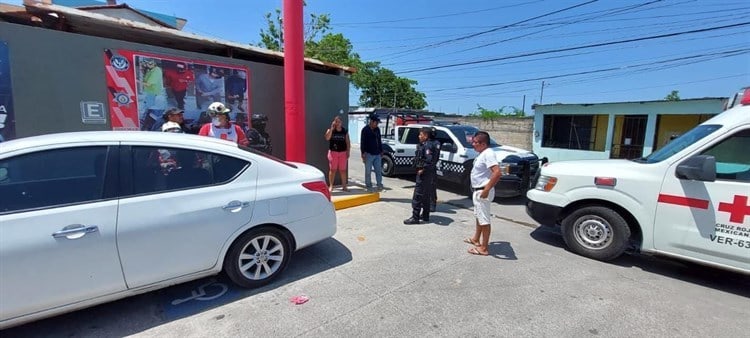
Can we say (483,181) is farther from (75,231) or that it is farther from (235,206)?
(75,231)

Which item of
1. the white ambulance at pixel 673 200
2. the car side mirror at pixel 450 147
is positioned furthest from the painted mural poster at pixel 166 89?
the white ambulance at pixel 673 200

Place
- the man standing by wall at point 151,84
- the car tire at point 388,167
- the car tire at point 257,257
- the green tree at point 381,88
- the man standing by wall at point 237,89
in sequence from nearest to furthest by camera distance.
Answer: the car tire at point 257,257, the man standing by wall at point 151,84, the man standing by wall at point 237,89, the car tire at point 388,167, the green tree at point 381,88

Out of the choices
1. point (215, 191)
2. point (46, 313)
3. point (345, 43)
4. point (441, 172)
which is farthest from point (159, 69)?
point (345, 43)

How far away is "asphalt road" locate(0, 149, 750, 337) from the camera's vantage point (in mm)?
2682

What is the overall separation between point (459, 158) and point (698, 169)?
4.53 metres

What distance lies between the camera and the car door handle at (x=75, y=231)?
89.5 inches

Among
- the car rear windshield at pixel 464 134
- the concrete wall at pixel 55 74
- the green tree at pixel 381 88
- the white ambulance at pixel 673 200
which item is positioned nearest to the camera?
the white ambulance at pixel 673 200

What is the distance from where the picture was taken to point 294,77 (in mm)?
5703

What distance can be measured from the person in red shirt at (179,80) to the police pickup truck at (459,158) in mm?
5148

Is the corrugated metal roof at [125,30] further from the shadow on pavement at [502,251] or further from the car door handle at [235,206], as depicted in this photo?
the shadow on pavement at [502,251]

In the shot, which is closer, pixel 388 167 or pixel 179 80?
pixel 179 80

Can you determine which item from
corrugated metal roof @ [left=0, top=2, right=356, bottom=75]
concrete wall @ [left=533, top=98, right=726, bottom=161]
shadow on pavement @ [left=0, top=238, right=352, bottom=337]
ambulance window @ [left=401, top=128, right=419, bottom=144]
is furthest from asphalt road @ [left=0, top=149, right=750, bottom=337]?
concrete wall @ [left=533, top=98, right=726, bottom=161]

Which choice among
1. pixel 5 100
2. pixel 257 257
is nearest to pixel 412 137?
pixel 257 257

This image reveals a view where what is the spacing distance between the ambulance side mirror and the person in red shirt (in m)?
6.76
